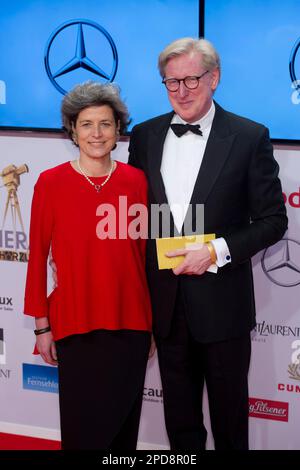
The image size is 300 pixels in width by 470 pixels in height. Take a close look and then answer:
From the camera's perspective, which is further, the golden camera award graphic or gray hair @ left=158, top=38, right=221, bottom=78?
the golden camera award graphic

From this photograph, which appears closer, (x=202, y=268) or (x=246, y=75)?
(x=202, y=268)

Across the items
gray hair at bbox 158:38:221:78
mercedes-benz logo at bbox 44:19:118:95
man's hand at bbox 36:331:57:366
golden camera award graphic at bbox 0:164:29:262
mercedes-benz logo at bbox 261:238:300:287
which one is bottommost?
man's hand at bbox 36:331:57:366

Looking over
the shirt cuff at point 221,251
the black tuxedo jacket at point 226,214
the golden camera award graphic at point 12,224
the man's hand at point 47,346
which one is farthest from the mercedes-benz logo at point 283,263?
the golden camera award graphic at point 12,224

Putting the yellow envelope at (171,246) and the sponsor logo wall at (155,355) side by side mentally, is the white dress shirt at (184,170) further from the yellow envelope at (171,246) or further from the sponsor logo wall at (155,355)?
the sponsor logo wall at (155,355)

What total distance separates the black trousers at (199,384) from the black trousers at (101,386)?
13 cm

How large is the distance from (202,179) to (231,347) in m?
0.66

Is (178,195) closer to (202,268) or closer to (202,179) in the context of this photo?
(202,179)

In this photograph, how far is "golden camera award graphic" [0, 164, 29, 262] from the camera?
3215 mm

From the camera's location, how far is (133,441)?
2.58m

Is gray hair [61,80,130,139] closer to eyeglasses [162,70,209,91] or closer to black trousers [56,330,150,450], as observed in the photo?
eyeglasses [162,70,209,91]

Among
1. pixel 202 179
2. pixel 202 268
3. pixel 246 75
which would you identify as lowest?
pixel 202 268

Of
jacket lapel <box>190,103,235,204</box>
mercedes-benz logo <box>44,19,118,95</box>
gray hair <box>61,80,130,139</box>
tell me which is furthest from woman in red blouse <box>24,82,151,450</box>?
mercedes-benz logo <box>44,19,118,95</box>

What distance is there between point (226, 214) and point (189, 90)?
0.47 meters
